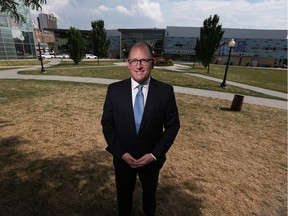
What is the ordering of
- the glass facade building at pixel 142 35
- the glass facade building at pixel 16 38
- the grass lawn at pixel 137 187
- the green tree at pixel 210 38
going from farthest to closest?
1. the glass facade building at pixel 142 35
2. the glass facade building at pixel 16 38
3. the green tree at pixel 210 38
4. the grass lawn at pixel 137 187

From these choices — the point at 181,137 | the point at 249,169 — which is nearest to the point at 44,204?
the point at 181,137

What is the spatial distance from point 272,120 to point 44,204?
873cm

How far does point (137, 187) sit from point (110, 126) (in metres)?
1.79

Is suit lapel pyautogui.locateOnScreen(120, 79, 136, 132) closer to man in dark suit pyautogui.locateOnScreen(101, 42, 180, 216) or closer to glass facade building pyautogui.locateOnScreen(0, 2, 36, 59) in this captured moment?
man in dark suit pyautogui.locateOnScreen(101, 42, 180, 216)

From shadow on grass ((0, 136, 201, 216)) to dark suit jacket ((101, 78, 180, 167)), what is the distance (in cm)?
132

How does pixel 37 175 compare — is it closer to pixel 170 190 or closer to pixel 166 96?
pixel 170 190

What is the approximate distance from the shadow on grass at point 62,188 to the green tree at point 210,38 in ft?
88.3

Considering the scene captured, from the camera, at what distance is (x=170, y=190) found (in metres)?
3.39

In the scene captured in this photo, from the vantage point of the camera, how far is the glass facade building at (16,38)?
31342 millimetres

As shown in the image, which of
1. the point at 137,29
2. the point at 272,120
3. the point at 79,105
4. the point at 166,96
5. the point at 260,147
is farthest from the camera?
the point at 137,29

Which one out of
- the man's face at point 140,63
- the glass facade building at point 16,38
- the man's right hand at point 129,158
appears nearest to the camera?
the man's face at point 140,63

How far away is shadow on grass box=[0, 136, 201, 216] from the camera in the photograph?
287cm

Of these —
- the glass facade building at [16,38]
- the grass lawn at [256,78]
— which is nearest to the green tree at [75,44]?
Answer: the glass facade building at [16,38]

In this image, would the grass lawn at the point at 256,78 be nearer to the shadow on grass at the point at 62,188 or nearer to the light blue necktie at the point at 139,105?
the shadow on grass at the point at 62,188
